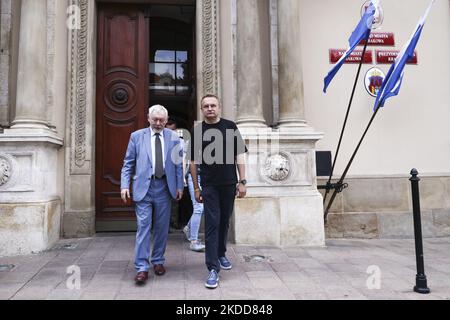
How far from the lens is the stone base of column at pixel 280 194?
5.96m

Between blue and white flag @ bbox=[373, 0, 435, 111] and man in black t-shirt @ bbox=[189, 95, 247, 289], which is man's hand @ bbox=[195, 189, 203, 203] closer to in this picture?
man in black t-shirt @ bbox=[189, 95, 247, 289]

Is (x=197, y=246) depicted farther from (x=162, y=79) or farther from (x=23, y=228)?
(x=162, y=79)

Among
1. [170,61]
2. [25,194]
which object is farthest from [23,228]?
[170,61]

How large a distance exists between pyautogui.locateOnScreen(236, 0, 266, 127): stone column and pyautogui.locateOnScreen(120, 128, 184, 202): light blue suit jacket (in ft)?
7.16

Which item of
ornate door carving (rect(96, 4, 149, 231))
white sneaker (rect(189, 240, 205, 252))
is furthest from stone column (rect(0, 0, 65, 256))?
white sneaker (rect(189, 240, 205, 252))

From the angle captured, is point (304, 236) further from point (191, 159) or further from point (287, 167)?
point (191, 159)

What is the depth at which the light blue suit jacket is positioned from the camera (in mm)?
4203

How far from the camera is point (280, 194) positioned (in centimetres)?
607

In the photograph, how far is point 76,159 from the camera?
21.7 feet

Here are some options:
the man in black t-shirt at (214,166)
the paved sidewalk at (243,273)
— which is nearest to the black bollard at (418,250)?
the paved sidewalk at (243,273)

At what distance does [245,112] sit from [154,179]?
2606 mm

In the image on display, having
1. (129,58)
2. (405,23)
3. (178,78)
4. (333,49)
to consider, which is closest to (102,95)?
(129,58)

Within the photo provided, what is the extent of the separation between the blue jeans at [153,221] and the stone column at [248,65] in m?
2.48

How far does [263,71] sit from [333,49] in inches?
54.6
